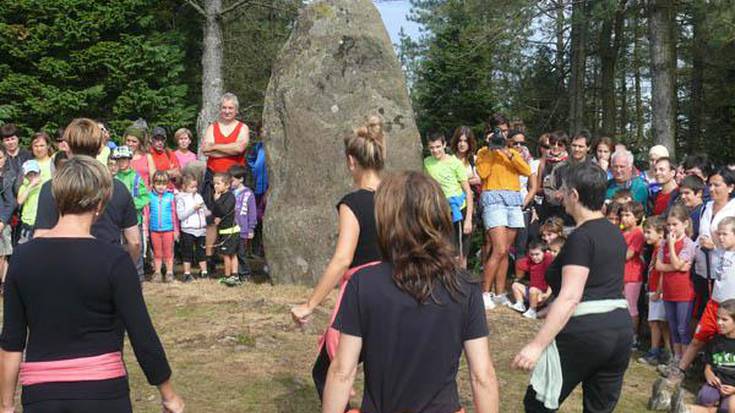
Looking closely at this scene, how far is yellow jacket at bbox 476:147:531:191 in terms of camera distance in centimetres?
911

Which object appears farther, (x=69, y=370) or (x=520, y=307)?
(x=520, y=307)

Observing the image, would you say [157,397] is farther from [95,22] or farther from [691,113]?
[691,113]

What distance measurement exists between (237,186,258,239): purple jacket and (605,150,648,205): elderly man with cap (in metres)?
4.32

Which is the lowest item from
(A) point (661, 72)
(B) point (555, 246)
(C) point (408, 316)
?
(B) point (555, 246)

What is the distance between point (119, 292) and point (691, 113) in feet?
79.5

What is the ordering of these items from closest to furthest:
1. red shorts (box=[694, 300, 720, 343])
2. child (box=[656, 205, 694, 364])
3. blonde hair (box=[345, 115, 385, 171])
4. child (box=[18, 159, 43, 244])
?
blonde hair (box=[345, 115, 385, 171]), red shorts (box=[694, 300, 720, 343]), child (box=[656, 205, 694, 364]), child (box=[18, 159, 43, 244])

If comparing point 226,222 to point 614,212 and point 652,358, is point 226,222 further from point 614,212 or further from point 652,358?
point 652,358

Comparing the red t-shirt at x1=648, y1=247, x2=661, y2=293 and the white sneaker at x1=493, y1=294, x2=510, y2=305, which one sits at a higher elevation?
the red t-shirt at x1=648, y1=247, x2=661, y2=293

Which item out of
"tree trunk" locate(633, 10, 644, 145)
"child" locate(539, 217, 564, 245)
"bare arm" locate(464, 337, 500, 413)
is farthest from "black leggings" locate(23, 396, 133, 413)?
"tree trunk" locate(633, 10, 644, 145)

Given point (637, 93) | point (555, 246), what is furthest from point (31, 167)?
point (637, 93)

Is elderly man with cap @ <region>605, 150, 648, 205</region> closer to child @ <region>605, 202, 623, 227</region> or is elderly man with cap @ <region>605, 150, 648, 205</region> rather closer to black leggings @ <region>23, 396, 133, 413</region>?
child @ <region>605, 202, 623, 227</region>

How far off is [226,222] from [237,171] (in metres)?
0.65

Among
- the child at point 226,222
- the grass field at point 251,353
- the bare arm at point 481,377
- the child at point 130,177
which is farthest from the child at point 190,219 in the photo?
the bare arm at point 481,377

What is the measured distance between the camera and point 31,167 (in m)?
9.82
